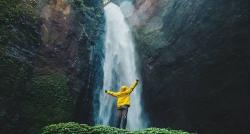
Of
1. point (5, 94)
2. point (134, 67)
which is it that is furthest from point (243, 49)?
point (5, 94)

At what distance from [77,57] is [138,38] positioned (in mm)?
6398

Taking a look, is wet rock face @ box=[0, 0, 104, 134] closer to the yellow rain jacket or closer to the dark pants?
the dark pants

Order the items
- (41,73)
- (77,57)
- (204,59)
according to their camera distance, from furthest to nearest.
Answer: (204,59)
(77,57)
(41,73)

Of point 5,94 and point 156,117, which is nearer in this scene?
point 5,94

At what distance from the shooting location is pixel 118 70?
1819 centimetres

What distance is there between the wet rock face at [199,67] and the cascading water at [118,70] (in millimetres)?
757

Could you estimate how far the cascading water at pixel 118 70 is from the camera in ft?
54.3

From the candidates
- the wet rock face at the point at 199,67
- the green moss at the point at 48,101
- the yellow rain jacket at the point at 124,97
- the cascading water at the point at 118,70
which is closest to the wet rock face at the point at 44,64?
the green moss at the point at 48,101

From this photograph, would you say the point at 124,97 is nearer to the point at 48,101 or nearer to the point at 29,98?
the point at 48,101

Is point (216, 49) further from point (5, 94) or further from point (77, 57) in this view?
point (5, 94)

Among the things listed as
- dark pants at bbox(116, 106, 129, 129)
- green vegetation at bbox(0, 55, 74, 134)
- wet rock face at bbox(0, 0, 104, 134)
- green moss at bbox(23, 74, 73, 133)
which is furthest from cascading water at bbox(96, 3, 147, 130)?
dark pants at bbox(116, 106, 129, 129)

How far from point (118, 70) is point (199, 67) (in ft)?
16.4

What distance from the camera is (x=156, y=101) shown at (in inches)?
660

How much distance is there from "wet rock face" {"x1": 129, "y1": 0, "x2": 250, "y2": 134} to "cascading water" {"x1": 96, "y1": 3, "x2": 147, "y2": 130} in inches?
29.8
